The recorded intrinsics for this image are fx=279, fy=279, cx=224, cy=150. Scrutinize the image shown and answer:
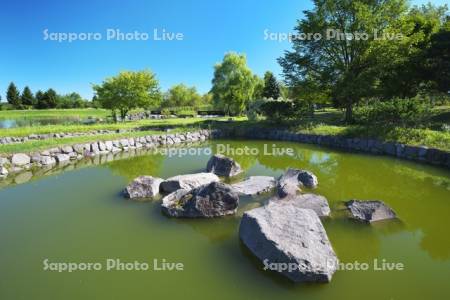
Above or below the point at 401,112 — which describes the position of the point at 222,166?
below

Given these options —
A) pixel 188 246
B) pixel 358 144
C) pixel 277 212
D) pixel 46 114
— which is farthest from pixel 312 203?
pixel 46 114

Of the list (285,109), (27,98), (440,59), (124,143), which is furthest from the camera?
(27,98)

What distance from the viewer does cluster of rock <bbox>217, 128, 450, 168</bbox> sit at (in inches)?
383

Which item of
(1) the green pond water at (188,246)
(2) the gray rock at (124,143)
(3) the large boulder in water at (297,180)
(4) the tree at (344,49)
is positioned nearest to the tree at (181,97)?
(4) the tree at (344,49)

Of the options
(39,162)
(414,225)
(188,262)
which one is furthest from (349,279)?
(39,162)

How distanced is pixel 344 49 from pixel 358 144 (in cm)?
906

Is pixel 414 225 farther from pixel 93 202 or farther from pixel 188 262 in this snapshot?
pixel 93 202

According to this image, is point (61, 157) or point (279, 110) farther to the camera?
point (279, 110)

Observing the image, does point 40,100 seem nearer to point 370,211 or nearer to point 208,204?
point 208,204

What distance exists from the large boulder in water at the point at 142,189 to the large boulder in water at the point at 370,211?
4.18m

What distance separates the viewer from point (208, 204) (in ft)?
16.9

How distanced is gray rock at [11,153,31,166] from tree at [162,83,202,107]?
52.2m

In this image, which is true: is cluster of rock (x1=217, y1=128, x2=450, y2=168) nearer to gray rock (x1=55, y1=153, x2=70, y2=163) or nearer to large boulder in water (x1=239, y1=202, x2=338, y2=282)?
large boulder in water (x1=239, y1=202, x2=338, y2=282)

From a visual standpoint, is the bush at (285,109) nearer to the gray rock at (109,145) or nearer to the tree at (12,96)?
the gray rock at (109,145)
